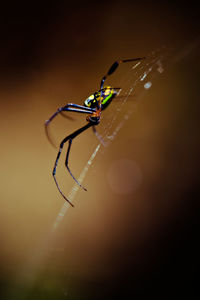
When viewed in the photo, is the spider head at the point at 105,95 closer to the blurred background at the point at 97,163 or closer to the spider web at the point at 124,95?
the spider web at the point at 124,95

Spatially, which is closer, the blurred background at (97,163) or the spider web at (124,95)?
the spider web at (124,95)

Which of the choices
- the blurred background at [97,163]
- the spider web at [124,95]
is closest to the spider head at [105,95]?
the spider web at [124,95]

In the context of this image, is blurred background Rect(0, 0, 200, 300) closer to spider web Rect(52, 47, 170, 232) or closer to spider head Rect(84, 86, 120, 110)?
spider web Rect(52, 47, 170, 232)

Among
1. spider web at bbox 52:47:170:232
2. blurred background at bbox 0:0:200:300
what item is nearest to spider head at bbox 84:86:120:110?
spider web at bbox 52:47:170:232

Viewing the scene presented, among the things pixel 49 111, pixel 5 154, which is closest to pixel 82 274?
pixel 5 154

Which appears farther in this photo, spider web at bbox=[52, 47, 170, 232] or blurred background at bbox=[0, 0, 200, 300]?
blurred background at bbox=[0, 0, 200, 300]
